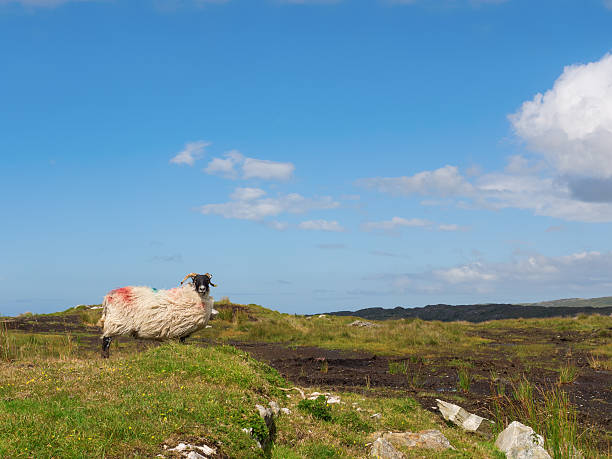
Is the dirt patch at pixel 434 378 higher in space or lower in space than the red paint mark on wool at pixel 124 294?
lower

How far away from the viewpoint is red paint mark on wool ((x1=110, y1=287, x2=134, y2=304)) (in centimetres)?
1496

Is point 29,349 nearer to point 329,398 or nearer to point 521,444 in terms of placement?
point 329,398

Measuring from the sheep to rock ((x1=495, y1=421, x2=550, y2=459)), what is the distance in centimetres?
854

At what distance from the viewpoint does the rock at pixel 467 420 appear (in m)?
10.7

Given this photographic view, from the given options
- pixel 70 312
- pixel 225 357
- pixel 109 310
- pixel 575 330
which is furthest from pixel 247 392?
pixel 575 330

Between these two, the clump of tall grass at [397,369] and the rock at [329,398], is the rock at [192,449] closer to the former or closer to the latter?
the rock at [329,398]

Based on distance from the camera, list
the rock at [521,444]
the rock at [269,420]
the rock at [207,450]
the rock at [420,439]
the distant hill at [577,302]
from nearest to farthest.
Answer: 1. the rock at [207,450]
2. the rock at [269,420]
3. the rock at [420,439]
4. the rock at [521,444]
5. the distant hill at [577,302]

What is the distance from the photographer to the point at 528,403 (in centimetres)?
1109

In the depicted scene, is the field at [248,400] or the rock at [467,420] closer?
the field at [248,400]

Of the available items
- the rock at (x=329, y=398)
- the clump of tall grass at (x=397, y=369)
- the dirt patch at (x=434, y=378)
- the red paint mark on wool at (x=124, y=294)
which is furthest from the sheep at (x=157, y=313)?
the clump of tall grass at (x=397, y=369)

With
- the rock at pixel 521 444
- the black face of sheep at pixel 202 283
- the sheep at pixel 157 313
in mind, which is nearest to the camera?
the rock at pixel 521 444

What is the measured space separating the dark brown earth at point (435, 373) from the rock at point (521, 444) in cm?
220

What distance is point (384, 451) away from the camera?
8336mm

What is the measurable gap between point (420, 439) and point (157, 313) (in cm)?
838
